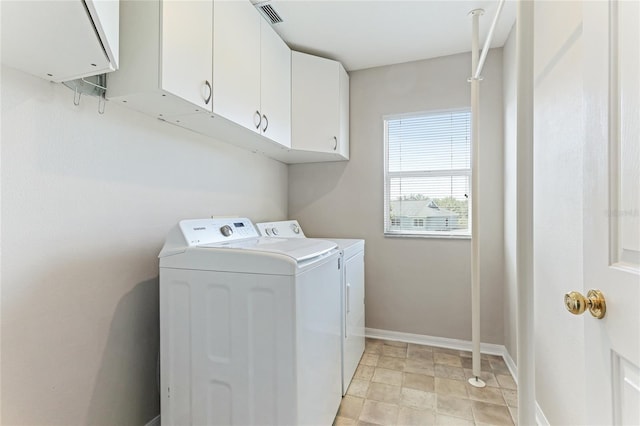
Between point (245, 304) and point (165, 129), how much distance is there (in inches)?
41.8

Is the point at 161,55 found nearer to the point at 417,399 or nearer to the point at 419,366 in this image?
the point at 417,399

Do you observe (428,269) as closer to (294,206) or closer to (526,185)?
(294,206)

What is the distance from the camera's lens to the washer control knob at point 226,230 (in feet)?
5.37

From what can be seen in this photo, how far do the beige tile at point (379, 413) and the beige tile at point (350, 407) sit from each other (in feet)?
0.09

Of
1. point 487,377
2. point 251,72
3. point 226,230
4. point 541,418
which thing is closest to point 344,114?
point 251,72

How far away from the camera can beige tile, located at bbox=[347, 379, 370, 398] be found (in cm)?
186

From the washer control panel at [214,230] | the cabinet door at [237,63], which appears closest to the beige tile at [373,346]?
the washer control panel at [214,230]

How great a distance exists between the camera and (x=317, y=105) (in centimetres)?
238

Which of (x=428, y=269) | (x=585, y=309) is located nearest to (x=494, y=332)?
(x=428, y=269)

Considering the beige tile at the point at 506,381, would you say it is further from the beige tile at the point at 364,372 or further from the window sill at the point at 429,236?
the window sill at the point at 429,236

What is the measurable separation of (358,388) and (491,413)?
0.78 meters

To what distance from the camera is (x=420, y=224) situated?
265cm

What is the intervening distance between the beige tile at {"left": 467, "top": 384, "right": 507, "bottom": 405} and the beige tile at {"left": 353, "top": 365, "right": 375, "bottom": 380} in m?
0.65

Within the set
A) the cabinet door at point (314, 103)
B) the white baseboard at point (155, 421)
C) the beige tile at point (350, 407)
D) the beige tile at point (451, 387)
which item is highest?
the cabinet door at point (314, 103)
